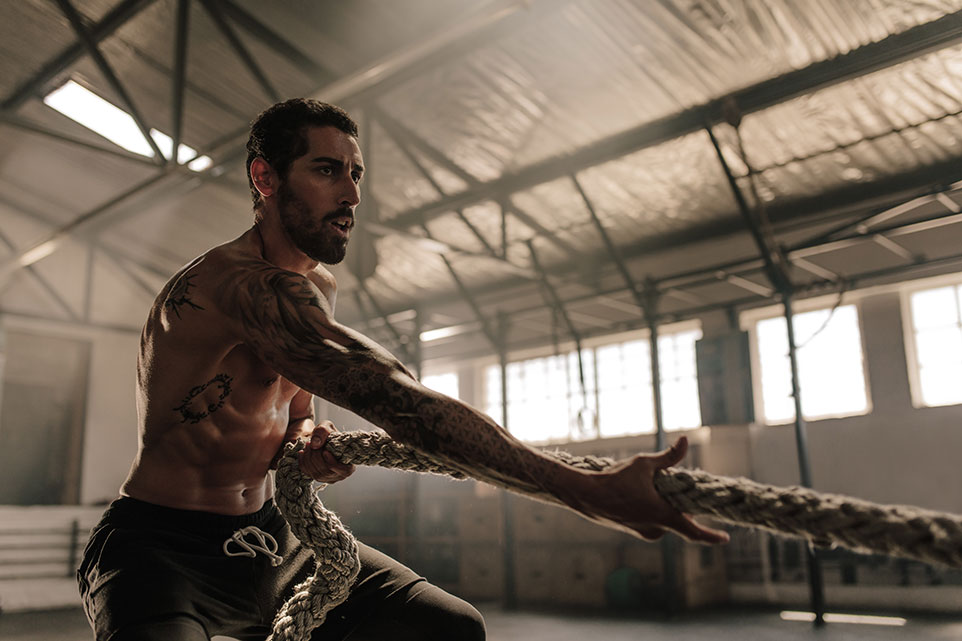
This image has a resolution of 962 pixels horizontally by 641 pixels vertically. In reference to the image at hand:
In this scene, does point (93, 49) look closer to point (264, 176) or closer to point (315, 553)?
point (264, 176)

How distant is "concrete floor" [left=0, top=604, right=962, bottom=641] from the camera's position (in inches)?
216

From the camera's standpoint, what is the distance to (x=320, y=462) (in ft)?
4.97

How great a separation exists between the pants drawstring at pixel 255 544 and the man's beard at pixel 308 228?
2.01 feet

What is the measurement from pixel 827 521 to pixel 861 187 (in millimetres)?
7350

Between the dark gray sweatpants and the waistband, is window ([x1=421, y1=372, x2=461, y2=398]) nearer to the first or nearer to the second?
the dark gray sweatpants

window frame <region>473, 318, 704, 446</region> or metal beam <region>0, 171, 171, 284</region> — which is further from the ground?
metal beam <region>0, 171, 171, 284</region>

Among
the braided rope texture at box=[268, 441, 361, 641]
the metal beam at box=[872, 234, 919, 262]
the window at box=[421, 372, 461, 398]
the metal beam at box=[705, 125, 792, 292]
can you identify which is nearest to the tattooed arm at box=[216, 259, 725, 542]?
the braided rope texture at box=[268, 441, 361, 641]

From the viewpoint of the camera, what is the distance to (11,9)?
603 centimetres

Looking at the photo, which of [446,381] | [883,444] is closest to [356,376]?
[883,444]

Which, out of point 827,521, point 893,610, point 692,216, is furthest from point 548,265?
point 827,521

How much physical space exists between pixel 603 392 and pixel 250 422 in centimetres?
903

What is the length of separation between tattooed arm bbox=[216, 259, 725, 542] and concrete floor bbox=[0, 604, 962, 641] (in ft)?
16.4

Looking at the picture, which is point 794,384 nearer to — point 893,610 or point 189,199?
point 893,610

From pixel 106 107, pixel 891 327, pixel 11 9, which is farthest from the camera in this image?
pixel 891 327
